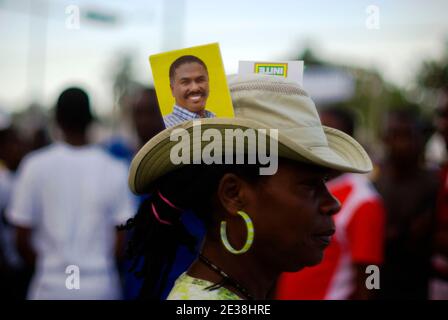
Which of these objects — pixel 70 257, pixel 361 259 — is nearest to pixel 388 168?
pixel 361 259

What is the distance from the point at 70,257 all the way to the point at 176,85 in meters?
2.22

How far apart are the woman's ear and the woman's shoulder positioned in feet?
0.73

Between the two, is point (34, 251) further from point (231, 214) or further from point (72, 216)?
point (231, 214)

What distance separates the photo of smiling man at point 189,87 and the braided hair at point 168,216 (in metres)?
0.16

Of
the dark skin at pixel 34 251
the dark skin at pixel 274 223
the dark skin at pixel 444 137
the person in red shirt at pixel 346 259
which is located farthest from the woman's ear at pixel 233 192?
the dark skin at pixel 444 137

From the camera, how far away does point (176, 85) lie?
5.44 feet

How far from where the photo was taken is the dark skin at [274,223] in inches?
64.5

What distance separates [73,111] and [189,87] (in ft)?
7.82

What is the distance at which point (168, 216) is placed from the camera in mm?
1766

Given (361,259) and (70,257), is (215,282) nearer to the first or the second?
(361,259)

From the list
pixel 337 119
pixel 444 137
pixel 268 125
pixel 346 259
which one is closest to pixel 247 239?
pixel 268 125

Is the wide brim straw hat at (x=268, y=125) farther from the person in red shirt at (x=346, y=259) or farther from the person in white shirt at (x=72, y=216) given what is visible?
the person in white shirt at (x=72, y=216)

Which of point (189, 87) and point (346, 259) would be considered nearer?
point (189, 87)

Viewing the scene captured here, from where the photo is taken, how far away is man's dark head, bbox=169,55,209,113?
1633 millimetres
